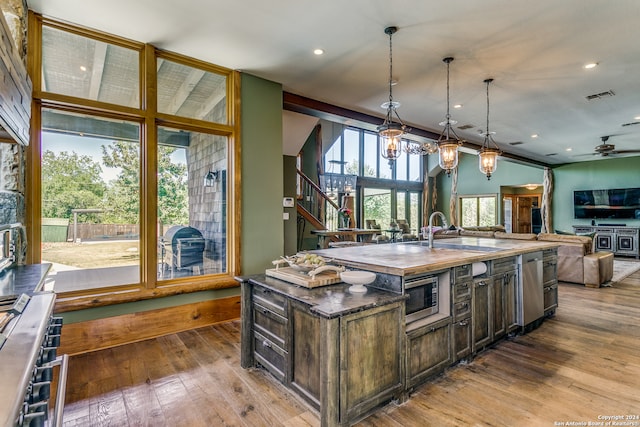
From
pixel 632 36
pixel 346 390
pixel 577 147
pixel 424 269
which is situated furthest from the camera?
pixel 577 147

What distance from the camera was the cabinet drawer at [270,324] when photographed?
2.27m

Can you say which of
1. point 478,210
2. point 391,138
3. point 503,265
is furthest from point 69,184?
point 478,210

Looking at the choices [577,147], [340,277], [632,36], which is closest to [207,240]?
[340,277]

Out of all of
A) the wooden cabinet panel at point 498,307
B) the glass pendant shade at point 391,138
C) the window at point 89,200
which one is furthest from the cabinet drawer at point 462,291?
the window at point 89,200

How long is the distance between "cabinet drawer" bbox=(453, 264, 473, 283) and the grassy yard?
123 inches

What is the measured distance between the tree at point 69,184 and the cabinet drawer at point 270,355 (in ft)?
7.17

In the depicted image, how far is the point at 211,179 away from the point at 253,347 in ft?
7.35

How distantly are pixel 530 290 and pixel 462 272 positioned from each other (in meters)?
1.40

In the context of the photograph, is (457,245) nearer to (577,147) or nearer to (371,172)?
(577,147)

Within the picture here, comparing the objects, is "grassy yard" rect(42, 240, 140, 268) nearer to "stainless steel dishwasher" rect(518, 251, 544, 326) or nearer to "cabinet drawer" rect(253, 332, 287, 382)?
"cabinet drawer" rect(253, 332, 287, 382)

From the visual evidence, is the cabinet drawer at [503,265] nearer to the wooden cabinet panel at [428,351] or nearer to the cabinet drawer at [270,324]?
the wooden cabinet panel at [428,351]

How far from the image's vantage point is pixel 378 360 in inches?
79.7

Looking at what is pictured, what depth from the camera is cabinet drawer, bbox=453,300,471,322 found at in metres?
2.57

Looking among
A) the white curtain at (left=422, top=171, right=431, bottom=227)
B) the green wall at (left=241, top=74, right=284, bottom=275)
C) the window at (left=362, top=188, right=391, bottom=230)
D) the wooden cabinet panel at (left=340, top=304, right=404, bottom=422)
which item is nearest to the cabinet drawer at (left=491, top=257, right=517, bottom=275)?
the wooden cabinet panel at (left=340, top=304, right=404, bottom=422)
